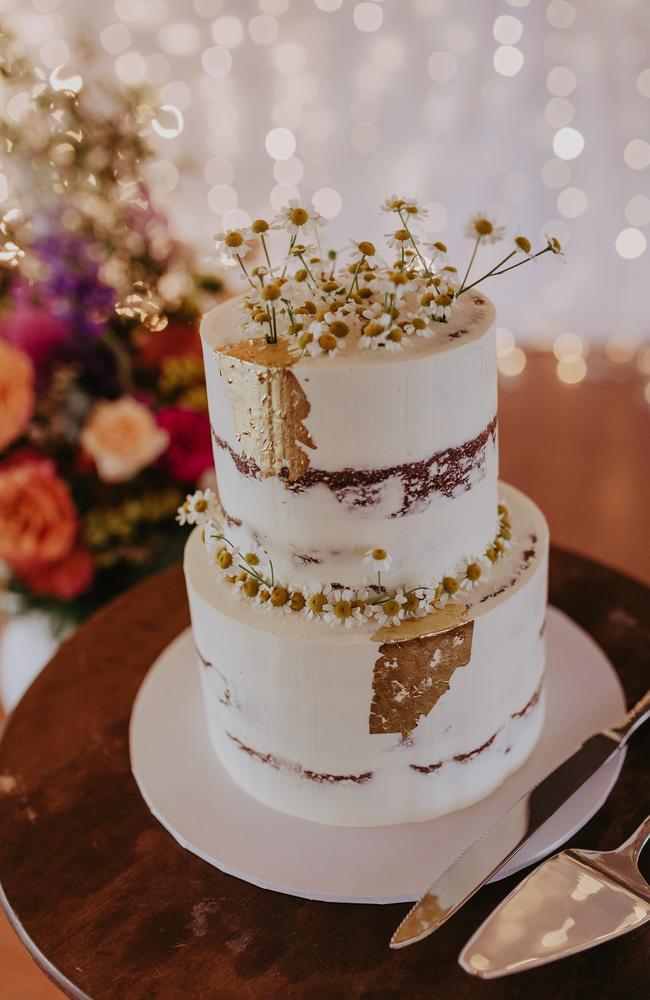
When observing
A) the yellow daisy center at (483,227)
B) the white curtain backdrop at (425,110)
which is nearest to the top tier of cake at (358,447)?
the yellow daisy center at (483,227)

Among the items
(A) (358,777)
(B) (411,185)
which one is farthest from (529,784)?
(B) (411,185)

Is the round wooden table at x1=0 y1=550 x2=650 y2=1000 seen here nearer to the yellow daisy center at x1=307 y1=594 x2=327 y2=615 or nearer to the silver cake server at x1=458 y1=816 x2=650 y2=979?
the silver cake server at x1=458 y1=816 x2=650 y2=979

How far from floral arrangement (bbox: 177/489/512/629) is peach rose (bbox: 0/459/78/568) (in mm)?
567

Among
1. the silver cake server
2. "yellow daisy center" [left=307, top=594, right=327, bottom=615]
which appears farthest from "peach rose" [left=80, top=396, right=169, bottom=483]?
the silver cake server

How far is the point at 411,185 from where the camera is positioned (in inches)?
123

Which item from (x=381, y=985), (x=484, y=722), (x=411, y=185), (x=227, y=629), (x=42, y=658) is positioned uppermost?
(x=411, y=185)

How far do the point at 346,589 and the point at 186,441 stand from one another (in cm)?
71

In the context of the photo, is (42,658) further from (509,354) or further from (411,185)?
(411,185)

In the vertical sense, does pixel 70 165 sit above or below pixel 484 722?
above

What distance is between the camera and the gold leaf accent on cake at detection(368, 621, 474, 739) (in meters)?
0.96

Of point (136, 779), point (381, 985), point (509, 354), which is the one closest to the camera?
point (381, 985)

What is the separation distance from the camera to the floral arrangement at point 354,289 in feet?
2.88

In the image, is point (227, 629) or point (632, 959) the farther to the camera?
point (227, 629)

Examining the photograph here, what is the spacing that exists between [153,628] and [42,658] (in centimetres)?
48
